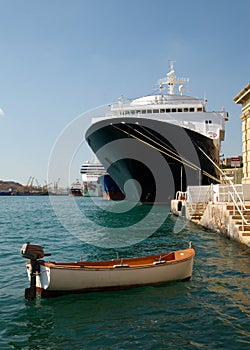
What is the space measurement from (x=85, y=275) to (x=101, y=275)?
37 centimetres

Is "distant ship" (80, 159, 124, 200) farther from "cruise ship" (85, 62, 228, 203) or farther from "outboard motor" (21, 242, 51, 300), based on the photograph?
"outboard motor" (21, 242, 51, 300)

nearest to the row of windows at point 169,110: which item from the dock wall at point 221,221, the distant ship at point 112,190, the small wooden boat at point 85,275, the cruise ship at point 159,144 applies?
the cruise ship at point 159,144

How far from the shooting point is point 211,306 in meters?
7.73

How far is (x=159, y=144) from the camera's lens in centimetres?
2938

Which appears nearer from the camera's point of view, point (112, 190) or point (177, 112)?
point (177, 112)

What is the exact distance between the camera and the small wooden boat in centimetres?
808

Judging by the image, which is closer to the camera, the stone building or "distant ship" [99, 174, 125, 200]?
the stone building

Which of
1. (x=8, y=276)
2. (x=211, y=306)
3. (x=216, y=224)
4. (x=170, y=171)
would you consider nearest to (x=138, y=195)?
(x=170, y=171)

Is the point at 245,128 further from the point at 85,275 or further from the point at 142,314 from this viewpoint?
the point at 142,314

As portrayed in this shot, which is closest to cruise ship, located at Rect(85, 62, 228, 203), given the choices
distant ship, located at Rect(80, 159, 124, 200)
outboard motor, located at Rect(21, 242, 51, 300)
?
outboard motor, located at Rect(21, 242, 51, 300)

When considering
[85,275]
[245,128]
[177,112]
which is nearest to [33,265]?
[85,275]

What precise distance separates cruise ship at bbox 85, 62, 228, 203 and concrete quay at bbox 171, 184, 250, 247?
199 cm

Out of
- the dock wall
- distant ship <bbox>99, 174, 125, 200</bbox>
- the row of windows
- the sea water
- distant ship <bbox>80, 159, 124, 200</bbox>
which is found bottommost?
the sea water

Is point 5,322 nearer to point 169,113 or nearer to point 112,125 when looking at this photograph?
point 112,125
